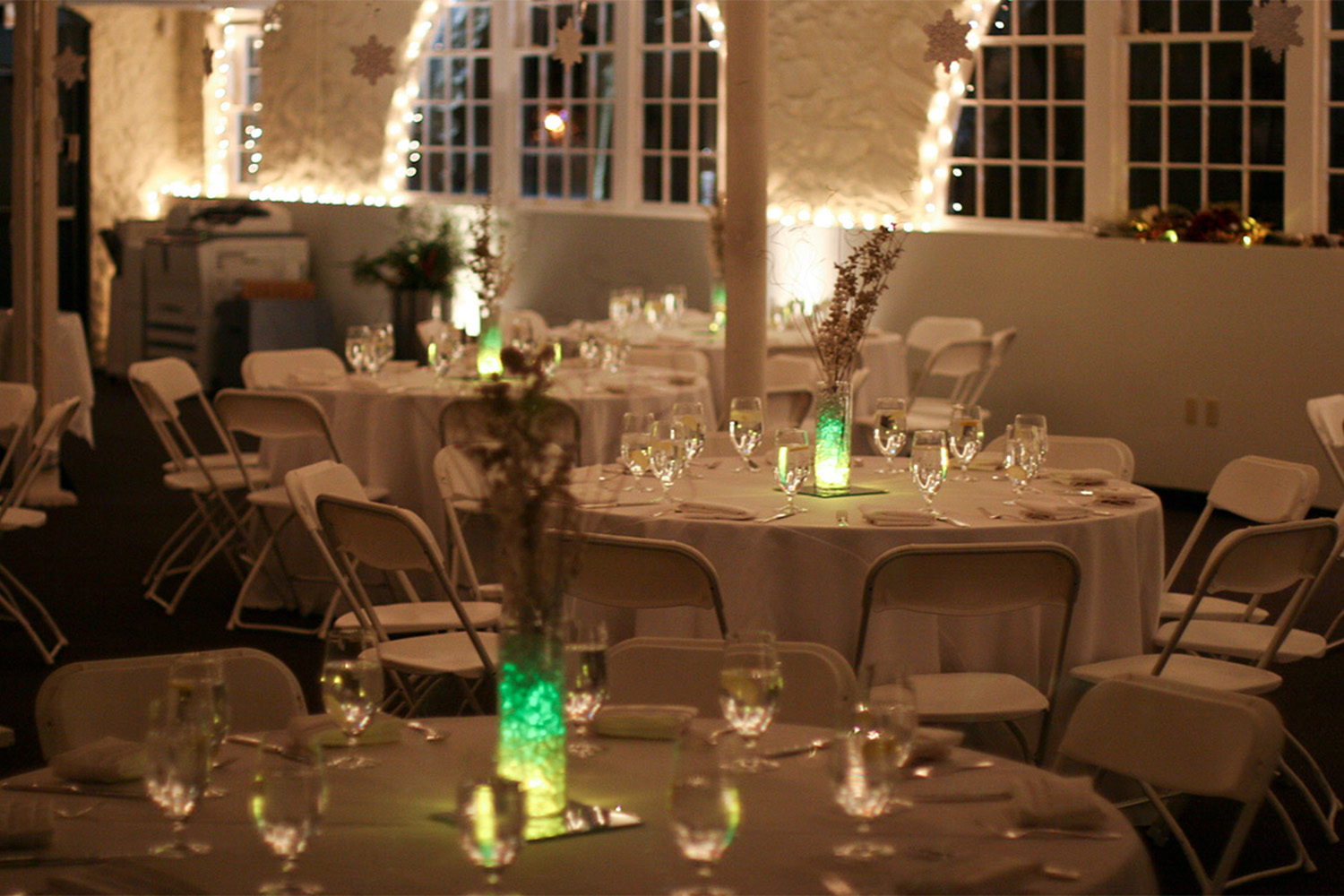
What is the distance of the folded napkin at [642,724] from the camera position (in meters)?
2.52

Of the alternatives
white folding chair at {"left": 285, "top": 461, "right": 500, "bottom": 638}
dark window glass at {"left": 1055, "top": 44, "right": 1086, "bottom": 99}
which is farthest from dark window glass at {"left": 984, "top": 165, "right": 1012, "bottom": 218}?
white folding chair at {"left": 285, "top": 461, "right": 500, "bottom": 638}

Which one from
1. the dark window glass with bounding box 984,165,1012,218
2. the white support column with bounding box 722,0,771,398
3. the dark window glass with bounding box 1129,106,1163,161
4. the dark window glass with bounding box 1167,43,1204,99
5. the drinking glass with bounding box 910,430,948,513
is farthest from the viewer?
the dark window glass with bounding box 984,165,1012,218

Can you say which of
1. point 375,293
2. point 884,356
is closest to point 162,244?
point 375,293

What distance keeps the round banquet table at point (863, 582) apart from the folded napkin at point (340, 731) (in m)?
1.81

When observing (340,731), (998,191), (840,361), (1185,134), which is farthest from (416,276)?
A: (340,731)

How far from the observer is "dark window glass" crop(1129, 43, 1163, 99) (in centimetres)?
966

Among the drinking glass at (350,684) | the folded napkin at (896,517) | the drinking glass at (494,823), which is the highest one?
the folded napkin at (896,517)

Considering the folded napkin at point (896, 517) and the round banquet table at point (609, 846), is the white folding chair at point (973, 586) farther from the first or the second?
the round banquet table at point (609, 846)

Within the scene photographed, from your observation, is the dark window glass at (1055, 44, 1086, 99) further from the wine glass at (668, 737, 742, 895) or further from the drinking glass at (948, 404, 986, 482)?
the wine glass at (668, 737, 742, 895)

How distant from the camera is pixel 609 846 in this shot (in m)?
2.08

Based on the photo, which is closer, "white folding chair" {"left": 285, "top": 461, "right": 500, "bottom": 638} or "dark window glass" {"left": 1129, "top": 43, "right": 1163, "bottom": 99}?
"white folding chair" {"left": 285, "top": 461, "right": 500, "bottom": 638}

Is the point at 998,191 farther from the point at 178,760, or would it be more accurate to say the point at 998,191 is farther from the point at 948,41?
the point at 178,760

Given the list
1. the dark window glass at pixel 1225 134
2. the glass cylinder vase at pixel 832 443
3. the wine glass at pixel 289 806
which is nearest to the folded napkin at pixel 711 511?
the glass cylinder vase at pixel 832 443

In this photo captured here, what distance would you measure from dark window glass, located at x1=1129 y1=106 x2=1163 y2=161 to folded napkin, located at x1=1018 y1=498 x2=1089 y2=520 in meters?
5.79
